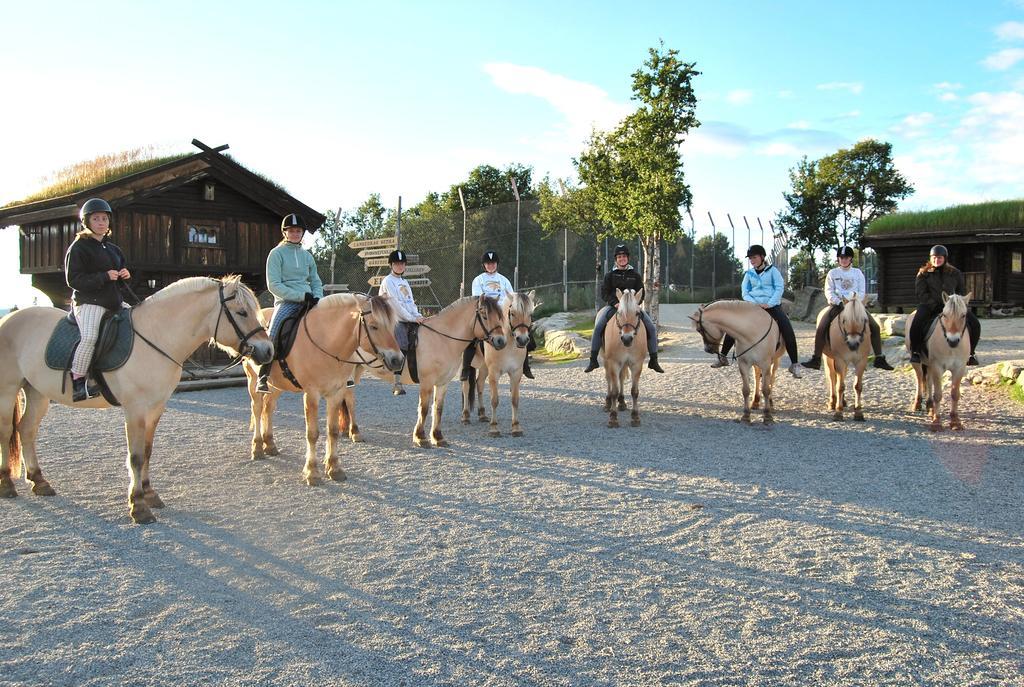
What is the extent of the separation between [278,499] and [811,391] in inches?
415

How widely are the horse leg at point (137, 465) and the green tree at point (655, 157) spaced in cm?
1551

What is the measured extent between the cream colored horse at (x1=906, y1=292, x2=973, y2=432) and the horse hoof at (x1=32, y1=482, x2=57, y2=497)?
10915mm

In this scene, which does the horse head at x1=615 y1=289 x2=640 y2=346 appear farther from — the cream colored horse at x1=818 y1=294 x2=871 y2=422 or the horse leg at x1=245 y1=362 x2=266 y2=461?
the horse leg at x1=245 y1=362 x2=266 y2=461

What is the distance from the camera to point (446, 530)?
636 cm

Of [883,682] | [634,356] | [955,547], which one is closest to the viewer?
[883,682]

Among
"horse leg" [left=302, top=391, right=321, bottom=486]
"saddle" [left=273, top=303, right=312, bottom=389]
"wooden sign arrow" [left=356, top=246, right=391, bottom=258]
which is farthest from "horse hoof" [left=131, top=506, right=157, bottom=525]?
"wooden sign arrow" [left=356, top=246, right=391, bottom=258]

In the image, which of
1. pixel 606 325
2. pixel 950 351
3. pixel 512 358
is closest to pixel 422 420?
pixel 512 358

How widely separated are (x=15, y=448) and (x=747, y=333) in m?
9.48

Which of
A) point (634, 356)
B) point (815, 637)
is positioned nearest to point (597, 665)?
point (815, 637)

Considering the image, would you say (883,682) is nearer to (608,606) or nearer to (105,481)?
(608,606)

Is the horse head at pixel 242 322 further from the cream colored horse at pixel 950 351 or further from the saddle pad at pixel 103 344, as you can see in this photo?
the cream colored horse at pixel 950 351

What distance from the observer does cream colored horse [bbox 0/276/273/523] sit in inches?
269

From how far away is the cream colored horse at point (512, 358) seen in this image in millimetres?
10141

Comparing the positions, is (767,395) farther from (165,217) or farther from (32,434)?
(165,217)
